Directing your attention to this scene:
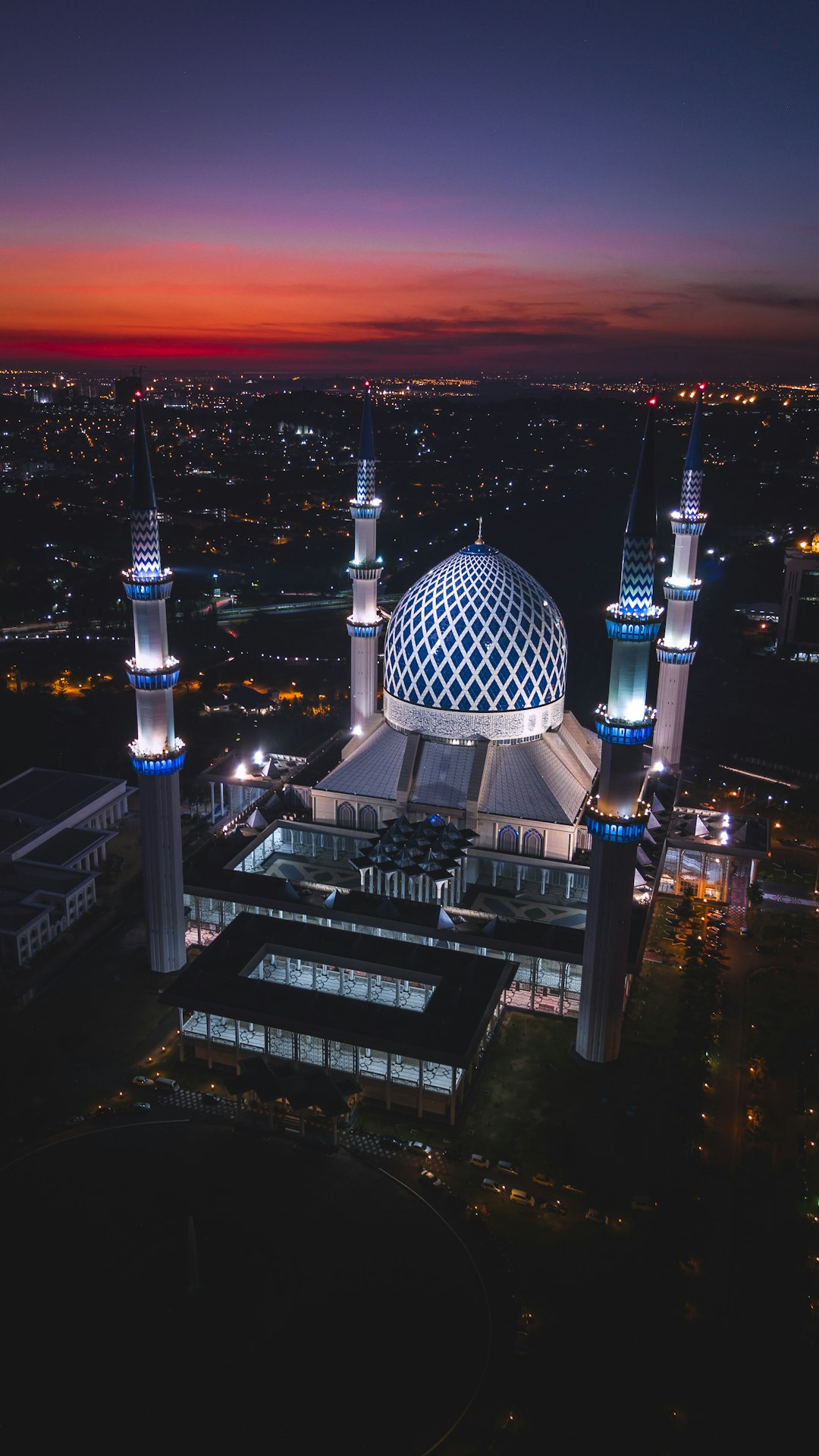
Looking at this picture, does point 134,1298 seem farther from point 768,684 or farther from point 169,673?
point 768,684

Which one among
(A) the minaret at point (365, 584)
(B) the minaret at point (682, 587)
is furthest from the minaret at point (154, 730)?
(B) the minaret at point (682, 587)

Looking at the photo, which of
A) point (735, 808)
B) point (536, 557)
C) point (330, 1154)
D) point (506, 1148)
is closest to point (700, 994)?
point (506, 1148)

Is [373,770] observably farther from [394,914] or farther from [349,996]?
[349,996]

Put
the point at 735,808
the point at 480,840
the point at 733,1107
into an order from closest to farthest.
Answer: the point at 733,1107 < the point at 480,840 < the point at 735,808

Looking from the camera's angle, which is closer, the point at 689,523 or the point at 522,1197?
the point at 522,1197

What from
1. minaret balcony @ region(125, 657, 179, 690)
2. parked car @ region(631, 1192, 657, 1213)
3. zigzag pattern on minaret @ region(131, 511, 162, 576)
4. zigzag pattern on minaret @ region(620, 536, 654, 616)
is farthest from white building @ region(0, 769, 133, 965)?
zigzag pattern on minaret @ region(620, 536, 654, 616)

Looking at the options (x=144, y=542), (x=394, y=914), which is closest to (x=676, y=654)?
(x=394, y=914)

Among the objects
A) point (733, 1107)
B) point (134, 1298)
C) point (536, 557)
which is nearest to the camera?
point (134, 1298)
